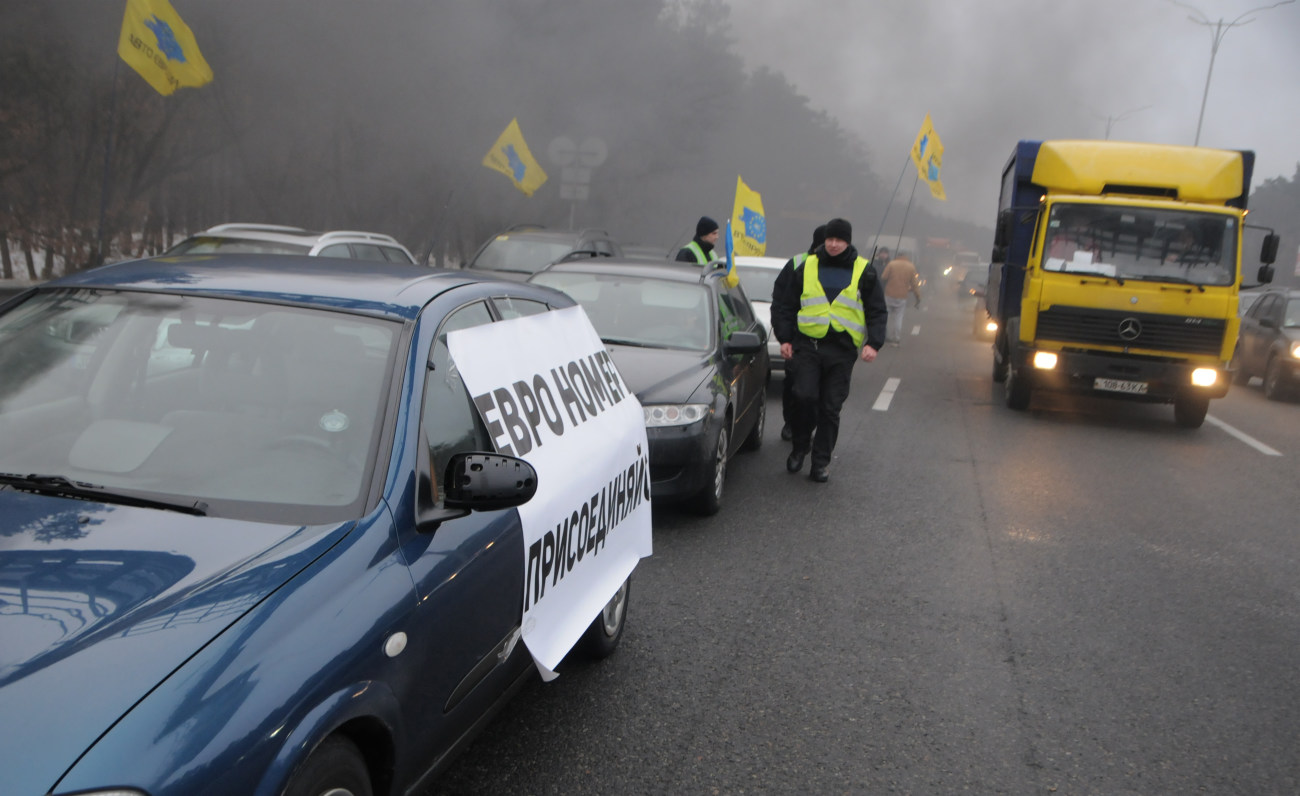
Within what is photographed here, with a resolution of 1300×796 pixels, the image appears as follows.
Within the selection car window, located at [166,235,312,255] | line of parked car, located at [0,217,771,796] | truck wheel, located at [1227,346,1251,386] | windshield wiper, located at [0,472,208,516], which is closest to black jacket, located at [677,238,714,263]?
car window, located at [166,235,312,255]

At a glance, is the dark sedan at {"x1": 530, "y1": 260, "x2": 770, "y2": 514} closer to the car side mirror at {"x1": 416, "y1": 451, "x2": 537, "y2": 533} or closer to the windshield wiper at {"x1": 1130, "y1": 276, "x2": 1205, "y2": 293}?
the car side mirror at {"x1": 416, "y1": 451, "x2": 537, "y2": 533}

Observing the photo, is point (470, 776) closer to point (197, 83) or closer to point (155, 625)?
point (155, 625)

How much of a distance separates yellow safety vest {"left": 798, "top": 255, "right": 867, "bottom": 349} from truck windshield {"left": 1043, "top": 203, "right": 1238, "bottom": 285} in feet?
14.9

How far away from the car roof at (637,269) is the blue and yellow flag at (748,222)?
21.5 ft

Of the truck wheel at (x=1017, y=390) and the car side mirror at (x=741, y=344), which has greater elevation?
the car side mirror at (x=741, y=344)

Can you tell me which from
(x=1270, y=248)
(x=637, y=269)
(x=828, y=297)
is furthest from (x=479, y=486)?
(x=1270, y=248)

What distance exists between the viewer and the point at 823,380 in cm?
788

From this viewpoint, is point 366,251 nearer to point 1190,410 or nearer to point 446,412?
point 446,412

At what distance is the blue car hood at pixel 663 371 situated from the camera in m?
6.35

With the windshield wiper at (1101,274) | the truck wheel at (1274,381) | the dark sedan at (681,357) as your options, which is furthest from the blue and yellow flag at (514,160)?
the truck wheel at (1274,381)

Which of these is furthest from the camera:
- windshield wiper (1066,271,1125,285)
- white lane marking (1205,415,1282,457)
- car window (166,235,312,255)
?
windshield wiper (1066,271,1125,285)

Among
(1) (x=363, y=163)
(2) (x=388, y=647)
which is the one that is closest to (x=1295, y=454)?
(2) (x=388, y=647)

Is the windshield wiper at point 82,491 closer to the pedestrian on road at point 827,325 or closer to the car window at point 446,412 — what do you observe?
the car window at point 446,412

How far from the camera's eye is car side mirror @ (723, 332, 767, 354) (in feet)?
23.2
